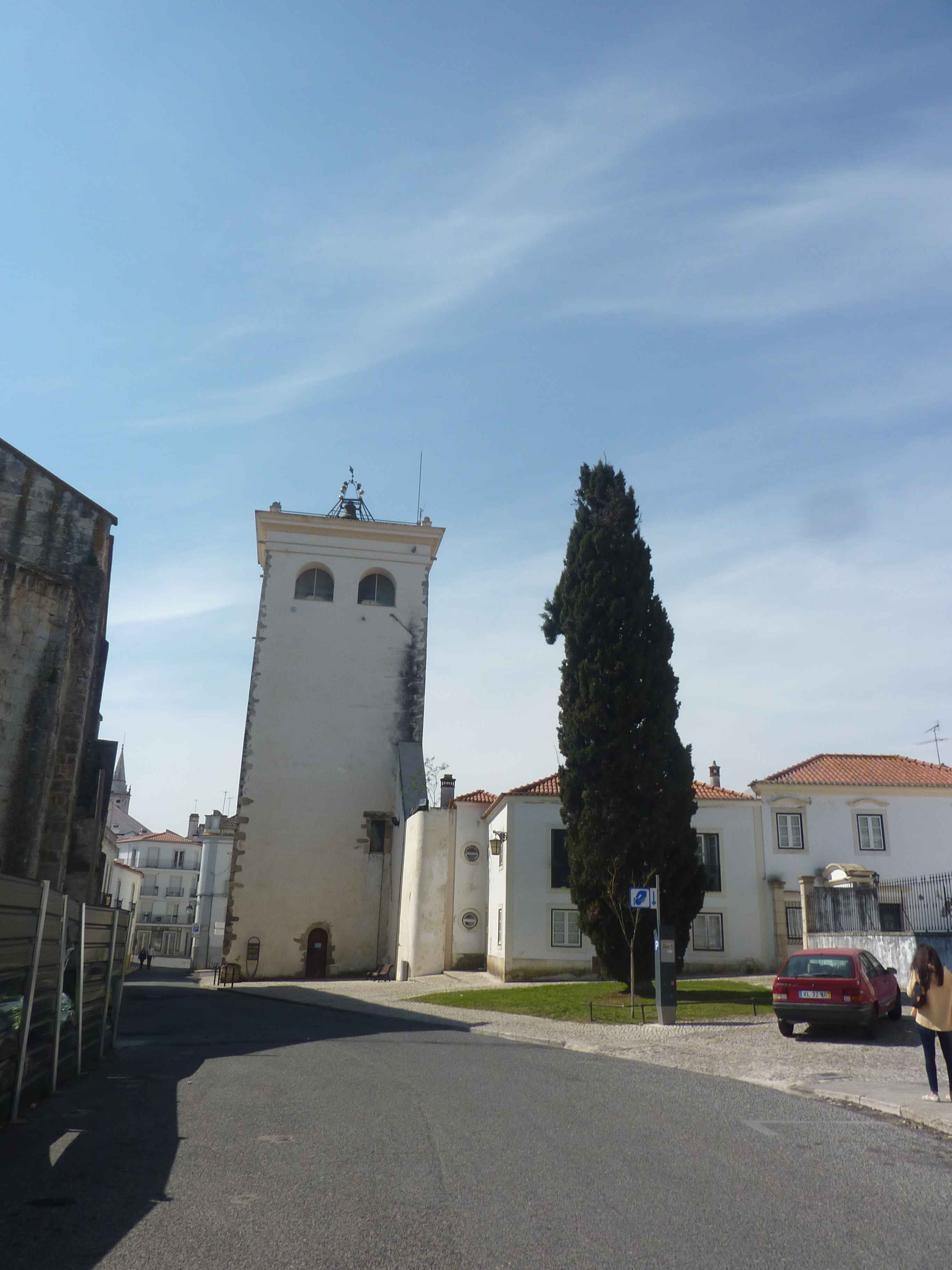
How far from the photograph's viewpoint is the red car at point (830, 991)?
14.3 m

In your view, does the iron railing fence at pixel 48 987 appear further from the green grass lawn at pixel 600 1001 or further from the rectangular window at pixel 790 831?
the rectangular window at pixel 790 831

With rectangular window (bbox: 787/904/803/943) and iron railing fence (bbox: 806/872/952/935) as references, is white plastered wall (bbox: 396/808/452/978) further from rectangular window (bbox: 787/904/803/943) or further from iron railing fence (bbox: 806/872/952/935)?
iron railing fence (bbox: 806/872/952/935)

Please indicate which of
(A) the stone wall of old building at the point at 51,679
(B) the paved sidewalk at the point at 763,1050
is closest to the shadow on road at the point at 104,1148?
(B) the paved sidewalk at the point at 763,1050

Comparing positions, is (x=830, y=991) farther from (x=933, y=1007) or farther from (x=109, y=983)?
(x=109, y=983)

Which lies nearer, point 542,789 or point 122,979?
point 122,979

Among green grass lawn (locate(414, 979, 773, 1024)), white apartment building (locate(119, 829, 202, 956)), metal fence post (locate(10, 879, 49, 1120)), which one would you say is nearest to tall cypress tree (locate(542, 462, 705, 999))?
green grass lawn (locate(414, 979, 773, 1024))

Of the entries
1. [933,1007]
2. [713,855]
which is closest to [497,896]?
[713,855]

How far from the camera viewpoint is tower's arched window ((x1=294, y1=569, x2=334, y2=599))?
39188 mm

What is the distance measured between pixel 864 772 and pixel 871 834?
6.62 ft

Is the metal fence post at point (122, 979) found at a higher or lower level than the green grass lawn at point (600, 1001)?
higher

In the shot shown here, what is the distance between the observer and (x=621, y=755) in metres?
21.5

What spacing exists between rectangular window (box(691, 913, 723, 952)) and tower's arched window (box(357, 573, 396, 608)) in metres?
17.6

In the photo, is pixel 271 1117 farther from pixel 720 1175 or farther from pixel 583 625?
pixel 583 625

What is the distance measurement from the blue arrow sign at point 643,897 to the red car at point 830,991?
3183 mm
